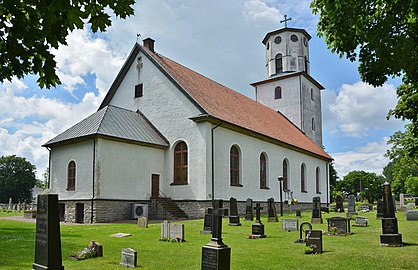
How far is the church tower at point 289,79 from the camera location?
4309 cm

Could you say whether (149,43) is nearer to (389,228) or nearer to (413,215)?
(413,215)

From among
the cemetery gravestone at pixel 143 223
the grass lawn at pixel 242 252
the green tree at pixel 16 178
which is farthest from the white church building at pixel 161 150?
the green tree at pixel 16 178

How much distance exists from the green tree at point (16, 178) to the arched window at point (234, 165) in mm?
51851

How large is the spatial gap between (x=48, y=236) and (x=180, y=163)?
19561 mm

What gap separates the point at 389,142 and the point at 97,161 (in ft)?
162

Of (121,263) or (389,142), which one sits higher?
(389,142)

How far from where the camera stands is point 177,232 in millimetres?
14141

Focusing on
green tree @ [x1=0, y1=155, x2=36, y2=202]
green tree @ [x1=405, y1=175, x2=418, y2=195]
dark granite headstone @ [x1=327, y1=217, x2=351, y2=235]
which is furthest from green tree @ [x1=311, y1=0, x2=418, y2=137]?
green tree @ [x1=0, y1=155, x2=36, y2=202]

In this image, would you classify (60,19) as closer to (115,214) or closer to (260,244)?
(260,244)

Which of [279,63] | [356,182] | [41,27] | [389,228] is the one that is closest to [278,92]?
[279,63]

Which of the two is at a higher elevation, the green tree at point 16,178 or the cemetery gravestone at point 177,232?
the green tree at point 16,178

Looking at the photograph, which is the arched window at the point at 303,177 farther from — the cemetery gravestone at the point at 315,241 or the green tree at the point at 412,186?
the green tree at the point at 412,186

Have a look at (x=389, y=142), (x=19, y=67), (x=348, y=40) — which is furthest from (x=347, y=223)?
(x=389, y=142)

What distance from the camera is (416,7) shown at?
6.91 m
